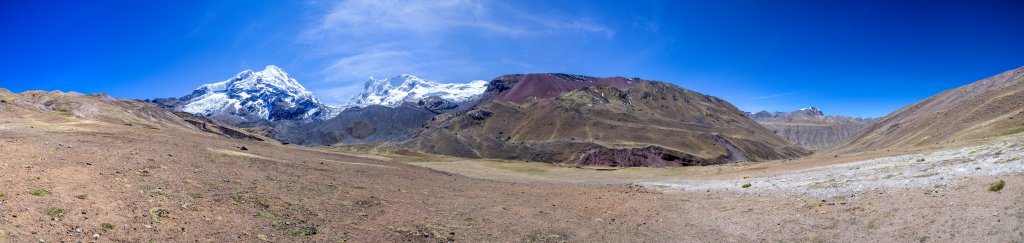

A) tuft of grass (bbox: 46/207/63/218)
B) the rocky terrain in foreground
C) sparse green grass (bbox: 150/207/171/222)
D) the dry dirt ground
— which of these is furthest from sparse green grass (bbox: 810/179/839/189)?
tuft of grass (bbox: 46/207/63/218)

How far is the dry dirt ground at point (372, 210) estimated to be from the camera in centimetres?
1628

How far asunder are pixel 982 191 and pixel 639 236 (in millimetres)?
13269

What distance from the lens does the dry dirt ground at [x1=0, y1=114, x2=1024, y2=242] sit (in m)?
16.3

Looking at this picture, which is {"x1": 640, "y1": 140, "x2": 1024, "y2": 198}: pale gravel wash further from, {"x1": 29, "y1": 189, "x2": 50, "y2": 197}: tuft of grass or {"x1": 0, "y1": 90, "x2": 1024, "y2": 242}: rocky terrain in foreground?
{"x1": 29, "y1": 189, "x2": 50, "y2": 197}: tuft of grass

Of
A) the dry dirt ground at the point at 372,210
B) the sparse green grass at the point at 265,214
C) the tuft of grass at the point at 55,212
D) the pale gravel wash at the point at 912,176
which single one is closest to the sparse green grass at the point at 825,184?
the pale gravel wash at the point at 912,176

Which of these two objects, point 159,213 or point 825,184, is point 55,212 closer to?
point 159,213

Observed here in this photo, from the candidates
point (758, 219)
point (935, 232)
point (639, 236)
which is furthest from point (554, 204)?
point (935, 232)

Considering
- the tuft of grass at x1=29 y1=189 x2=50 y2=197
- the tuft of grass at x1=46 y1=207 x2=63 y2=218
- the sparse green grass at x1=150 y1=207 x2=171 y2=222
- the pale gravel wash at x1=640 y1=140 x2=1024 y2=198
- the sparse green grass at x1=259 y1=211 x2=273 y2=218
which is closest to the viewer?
the tuft of grass at x1=46 y1=207 x2=63 y2=218

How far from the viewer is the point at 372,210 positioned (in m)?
24.7

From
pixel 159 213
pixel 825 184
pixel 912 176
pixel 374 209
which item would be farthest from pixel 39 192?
pixel 912 176

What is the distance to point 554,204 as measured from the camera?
104 ft

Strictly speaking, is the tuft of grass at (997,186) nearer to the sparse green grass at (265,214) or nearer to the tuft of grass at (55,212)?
the sparse green grass at (265,214)

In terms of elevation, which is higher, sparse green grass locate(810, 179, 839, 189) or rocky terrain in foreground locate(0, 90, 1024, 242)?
sparse green grass locate(810, 179, 839, 189)

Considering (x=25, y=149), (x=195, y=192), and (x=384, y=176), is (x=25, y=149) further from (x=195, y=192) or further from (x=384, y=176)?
(x=384, y=176)
